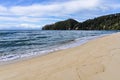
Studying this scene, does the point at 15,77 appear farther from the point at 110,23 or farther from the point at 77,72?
the point at 110,23

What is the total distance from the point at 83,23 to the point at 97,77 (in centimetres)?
15160

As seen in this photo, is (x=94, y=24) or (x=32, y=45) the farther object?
(x=94, y=24)

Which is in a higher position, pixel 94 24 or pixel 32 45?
pixel 32 45

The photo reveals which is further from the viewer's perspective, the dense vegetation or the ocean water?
the dense vegetation

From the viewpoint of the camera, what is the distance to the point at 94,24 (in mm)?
151250

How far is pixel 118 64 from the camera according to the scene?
8008mm

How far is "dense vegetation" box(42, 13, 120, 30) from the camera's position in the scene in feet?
468

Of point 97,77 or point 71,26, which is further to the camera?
point 71,26

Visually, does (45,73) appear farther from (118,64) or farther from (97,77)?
(118,64)

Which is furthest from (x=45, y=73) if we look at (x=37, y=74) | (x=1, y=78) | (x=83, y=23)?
(x=83, y=23)

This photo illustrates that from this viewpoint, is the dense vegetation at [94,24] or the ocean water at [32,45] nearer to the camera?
the ocean water at [32,45]

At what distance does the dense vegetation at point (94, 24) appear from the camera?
142625 mm

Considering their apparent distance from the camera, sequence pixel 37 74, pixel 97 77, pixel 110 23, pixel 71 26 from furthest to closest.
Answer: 1. pixel 71 26
2. pixel 110 23
3. pixel 37 74
4. pixel 97 77

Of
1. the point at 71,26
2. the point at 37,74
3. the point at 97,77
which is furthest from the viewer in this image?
the point at 71,26
